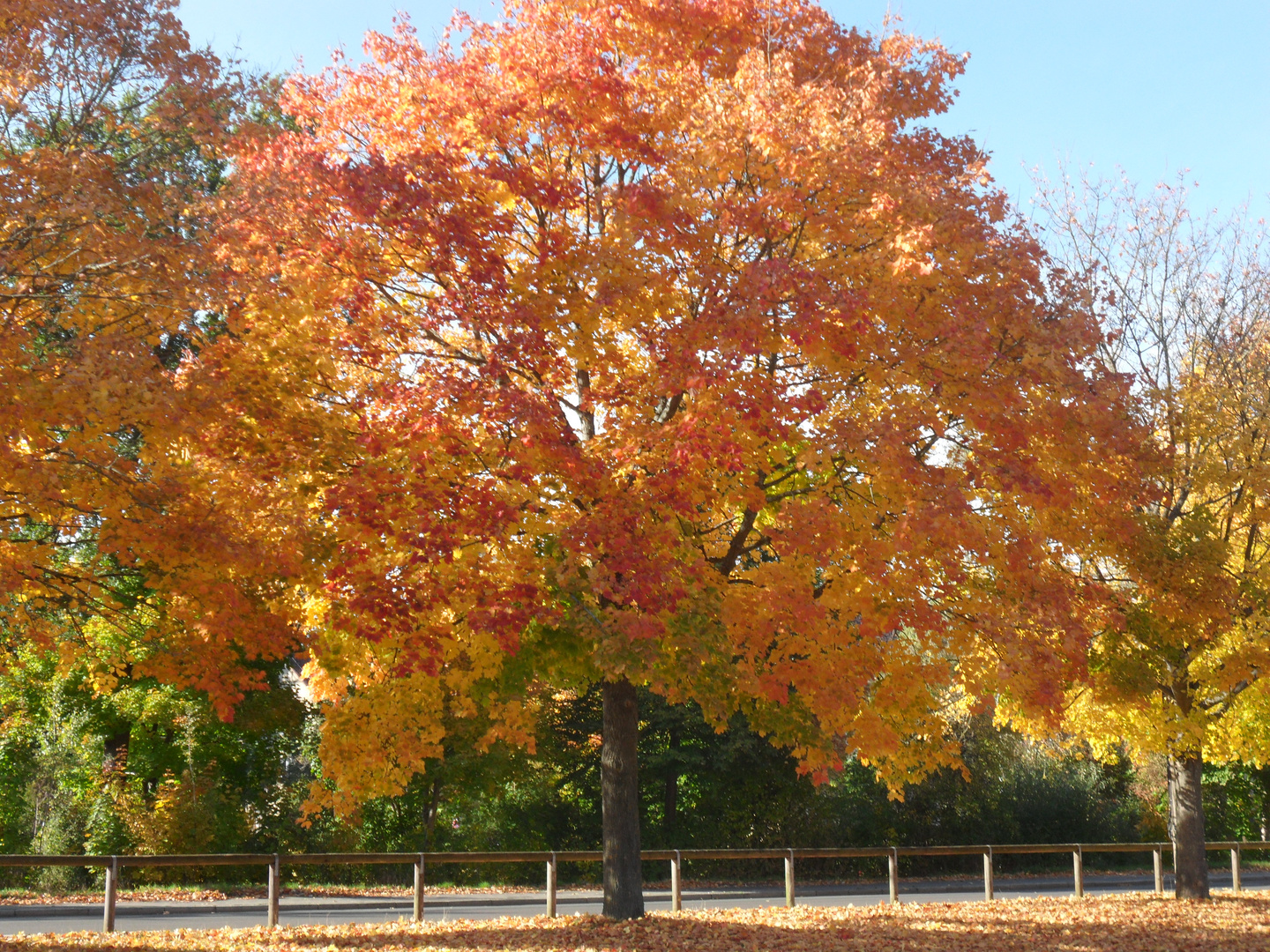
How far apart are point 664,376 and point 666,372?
3.3 inches

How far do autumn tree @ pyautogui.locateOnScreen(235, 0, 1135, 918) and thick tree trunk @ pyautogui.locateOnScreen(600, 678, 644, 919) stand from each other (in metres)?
0.05

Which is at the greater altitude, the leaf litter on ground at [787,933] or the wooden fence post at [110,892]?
the wooden fence post at [110,892]

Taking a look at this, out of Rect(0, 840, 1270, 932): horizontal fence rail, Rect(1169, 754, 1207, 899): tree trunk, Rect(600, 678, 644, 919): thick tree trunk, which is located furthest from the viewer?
Rect(1169, 754, 1207, 899): tree trunk

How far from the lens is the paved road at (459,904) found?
640 inches

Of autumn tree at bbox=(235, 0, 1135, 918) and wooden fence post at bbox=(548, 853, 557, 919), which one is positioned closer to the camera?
autumn tree at bbox=(235, 0, 1135, 918)

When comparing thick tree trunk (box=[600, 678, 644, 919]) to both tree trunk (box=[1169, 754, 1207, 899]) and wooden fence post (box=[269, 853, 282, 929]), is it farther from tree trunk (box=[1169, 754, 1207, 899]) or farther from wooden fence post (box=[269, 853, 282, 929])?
tree trunk (box=[1169, 754, 1207, 899])

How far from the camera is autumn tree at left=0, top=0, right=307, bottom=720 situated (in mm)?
8156

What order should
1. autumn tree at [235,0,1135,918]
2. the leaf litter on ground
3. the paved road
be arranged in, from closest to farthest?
autumn tree at [235,0,1135,918], the leaf litter on ground, the paved road

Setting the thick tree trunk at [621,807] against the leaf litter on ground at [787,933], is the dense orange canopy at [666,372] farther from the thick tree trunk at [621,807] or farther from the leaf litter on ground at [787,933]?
the leaf litter on ground at [787,933]

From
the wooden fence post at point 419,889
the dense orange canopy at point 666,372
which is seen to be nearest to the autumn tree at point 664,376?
the dense orange canopy at point 666,372

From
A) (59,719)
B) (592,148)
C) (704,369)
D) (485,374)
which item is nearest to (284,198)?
(485,374)

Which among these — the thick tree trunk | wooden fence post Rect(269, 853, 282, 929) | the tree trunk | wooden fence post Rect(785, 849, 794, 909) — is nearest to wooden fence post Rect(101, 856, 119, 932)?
wooden fence post Rect(269, 853, 282, 929)

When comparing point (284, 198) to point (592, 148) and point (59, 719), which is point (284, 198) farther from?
point (59, 719)

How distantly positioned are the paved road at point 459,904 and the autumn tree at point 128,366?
6.17 meters
